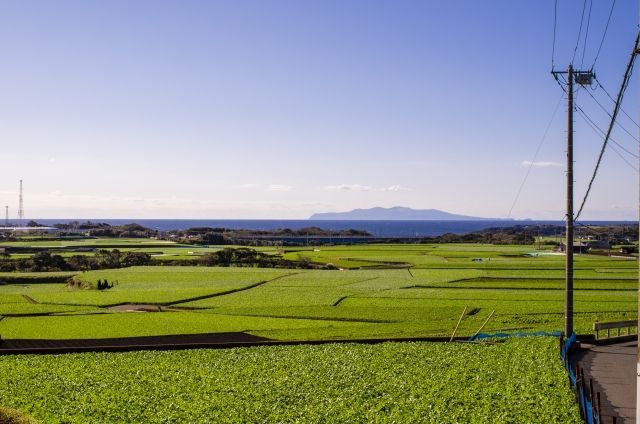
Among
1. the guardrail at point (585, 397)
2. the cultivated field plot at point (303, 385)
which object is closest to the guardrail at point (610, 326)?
the cultivated field plot at point (303, 385)

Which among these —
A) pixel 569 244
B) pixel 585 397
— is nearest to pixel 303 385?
pixel 585 397

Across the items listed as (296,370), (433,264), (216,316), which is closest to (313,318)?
(216,316)

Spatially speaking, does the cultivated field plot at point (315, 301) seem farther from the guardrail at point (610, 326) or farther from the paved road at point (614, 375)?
the paved road at point (614, 375)

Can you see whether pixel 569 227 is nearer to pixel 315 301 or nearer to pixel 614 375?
pixel 614 375

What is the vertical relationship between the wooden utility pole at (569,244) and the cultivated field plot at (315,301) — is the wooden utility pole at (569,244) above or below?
above

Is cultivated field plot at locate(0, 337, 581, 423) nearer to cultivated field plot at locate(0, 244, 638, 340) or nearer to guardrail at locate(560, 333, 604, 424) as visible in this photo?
guardrail at locate(560, 333, 604, 424)

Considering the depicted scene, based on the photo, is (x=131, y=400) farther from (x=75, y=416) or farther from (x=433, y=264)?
(x=433, y=264)
